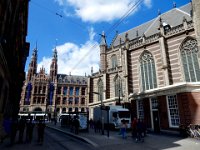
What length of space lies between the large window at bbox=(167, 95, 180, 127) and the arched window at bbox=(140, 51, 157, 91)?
664cm

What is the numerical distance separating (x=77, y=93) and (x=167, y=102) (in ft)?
182

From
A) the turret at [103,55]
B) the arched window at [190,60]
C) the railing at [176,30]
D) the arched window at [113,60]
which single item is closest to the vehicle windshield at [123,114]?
the arched window at [190,60]

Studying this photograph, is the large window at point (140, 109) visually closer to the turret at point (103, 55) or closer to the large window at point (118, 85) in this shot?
the large window at point (118, 85)

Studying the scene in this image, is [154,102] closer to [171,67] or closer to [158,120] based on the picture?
[158,120]

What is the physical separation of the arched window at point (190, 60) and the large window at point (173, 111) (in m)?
5.77

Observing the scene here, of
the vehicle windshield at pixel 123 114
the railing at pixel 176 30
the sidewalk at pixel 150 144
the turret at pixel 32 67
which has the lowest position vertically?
the sidewalk at pixel 150 144

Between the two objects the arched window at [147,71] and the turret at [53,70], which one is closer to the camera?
the arched window at [147,71]

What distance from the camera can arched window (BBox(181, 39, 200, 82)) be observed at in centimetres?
2050

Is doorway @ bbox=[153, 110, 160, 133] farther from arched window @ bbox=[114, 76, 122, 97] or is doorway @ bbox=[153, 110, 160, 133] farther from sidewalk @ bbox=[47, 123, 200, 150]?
arched window @ bbox=[114, 76, 122, 97]

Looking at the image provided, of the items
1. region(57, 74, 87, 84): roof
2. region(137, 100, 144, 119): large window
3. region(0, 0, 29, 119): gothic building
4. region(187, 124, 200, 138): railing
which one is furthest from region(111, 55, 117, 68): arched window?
region(57, 74, 87, 84): roof

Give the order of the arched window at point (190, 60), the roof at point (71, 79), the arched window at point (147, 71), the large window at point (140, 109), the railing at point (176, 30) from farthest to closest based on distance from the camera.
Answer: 1. the roof at point (71, 79)
2. the arched window at point (147, 71)
3. the railing at point (176, 30)
4. the large window at point (140, 109)
5. the arched window at point (190, 60)

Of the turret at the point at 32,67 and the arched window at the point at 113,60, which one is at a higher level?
the turret at the point at 32,67

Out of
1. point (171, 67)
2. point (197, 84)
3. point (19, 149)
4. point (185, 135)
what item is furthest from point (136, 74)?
point (19, 149)

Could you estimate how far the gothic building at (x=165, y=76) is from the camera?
15.2 metres
